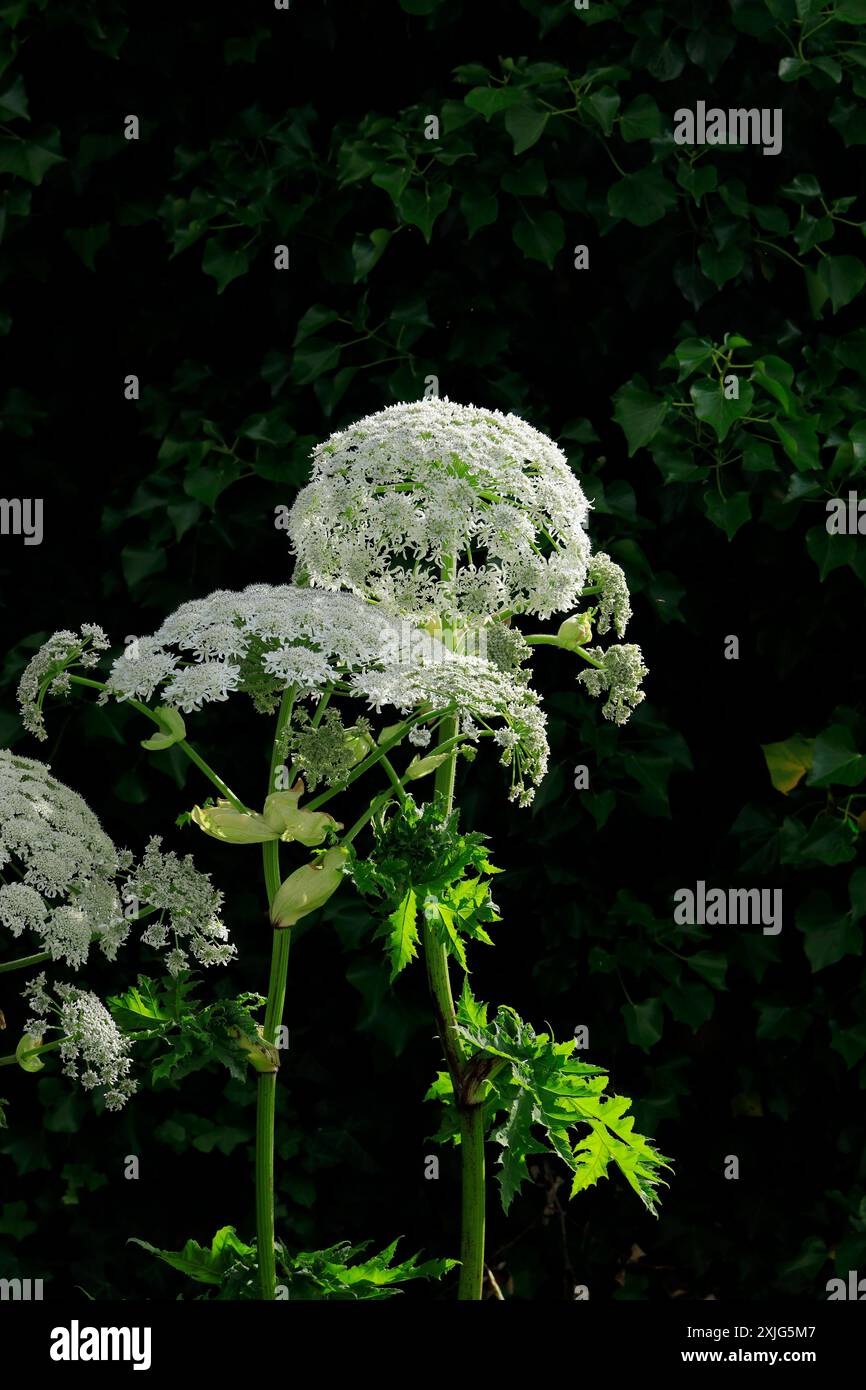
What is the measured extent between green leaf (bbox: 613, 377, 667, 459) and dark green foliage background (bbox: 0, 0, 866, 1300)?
0.04 ft

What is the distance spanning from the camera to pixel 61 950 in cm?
164

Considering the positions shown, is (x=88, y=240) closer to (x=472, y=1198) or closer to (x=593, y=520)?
(x=593, y=520)

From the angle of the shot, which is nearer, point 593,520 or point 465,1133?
point 465,1133

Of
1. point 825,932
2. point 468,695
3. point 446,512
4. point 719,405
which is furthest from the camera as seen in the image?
point 825,932

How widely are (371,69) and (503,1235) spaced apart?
7.37 feet

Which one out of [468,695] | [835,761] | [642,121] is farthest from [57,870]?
[642,121]

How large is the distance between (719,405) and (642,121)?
0.53 metres

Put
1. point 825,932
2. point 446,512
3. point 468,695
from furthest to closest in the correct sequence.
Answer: point 825,932, point 446,512, point 468,695

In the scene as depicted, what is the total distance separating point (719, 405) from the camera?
2.54 meters

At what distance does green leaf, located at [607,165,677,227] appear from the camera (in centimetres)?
264

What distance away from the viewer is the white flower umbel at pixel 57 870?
1.63 metres

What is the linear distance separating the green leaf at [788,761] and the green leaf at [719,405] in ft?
1.90

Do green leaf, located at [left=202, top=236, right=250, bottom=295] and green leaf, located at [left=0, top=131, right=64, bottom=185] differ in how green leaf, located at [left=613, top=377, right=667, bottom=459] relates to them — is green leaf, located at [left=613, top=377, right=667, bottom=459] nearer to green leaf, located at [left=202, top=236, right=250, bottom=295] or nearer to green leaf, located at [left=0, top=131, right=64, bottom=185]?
green leaf, located at [left=202, top=236, right=250, bottom=295]

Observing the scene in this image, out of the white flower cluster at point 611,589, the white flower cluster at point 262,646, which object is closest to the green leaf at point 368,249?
the white flower cluster at point 611,589
